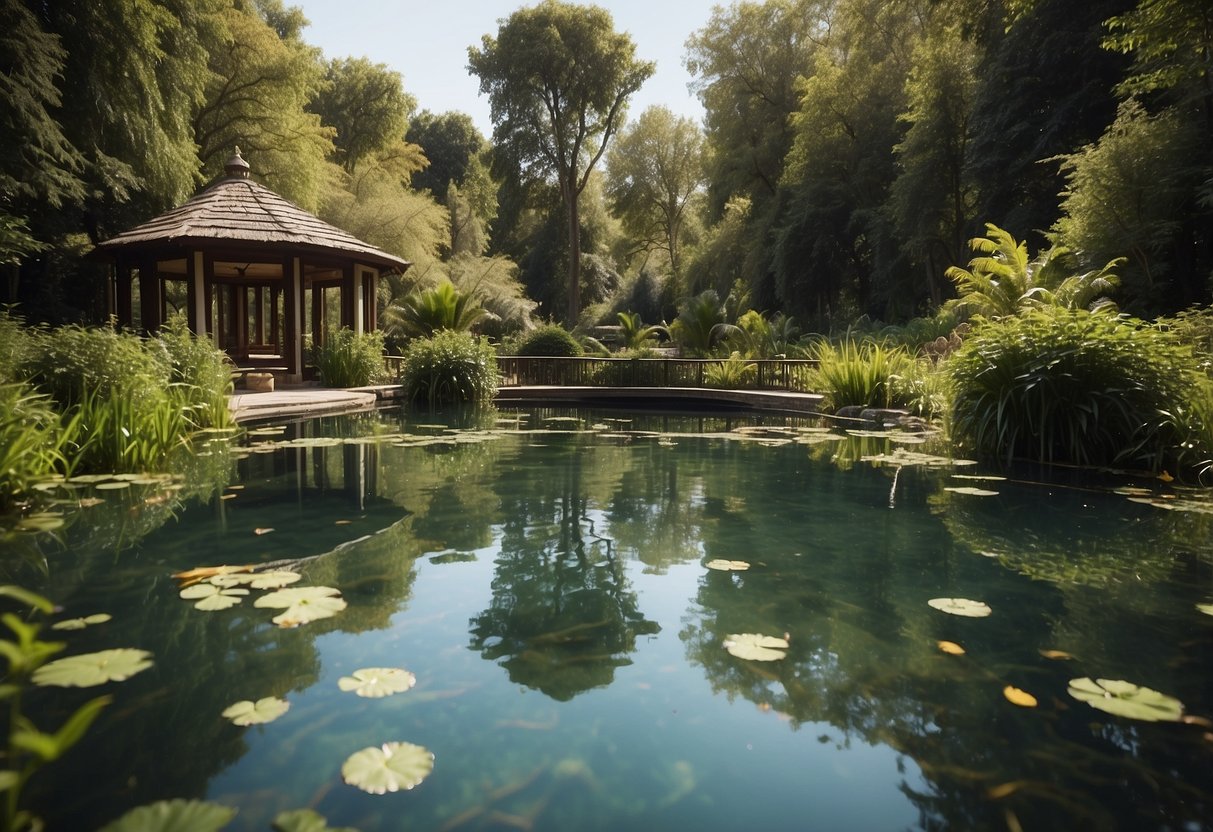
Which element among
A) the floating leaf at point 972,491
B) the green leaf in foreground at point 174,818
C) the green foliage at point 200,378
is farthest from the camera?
the green foliage at point 200,378

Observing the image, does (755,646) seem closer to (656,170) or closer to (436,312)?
(436,312)

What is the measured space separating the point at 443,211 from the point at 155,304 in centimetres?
1213

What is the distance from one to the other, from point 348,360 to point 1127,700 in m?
12.8

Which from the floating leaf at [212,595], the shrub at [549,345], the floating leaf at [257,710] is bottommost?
the floating leaf at [257,710]

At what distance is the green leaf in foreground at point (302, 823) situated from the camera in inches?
59.6

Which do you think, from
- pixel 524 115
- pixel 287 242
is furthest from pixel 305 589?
pixel 524 115

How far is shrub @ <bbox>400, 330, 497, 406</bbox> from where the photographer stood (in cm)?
1222

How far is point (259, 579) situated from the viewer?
9.93 feet

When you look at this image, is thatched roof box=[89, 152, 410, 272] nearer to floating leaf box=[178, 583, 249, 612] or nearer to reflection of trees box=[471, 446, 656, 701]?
reflection of trees box=[471, 446, 656, 701]

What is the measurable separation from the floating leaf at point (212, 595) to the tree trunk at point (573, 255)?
2461cm

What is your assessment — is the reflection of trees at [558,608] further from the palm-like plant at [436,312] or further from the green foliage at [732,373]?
the palm-like plant at [436,312]

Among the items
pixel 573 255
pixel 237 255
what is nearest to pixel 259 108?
pixel 237 255

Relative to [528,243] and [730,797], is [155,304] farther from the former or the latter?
→ [528,243]

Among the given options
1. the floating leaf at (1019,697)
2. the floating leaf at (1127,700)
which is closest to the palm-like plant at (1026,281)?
the floating leaf at (1127,700)
